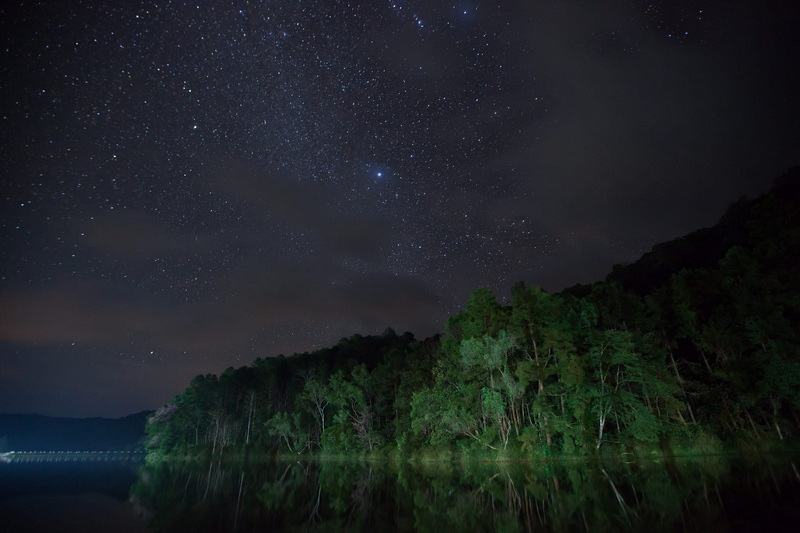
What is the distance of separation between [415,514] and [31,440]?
897 ft

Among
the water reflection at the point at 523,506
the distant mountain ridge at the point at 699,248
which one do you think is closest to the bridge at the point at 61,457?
the water reflection at the point at 523,506

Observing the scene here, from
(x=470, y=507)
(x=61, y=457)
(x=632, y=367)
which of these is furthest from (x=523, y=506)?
(x=61, y=457)

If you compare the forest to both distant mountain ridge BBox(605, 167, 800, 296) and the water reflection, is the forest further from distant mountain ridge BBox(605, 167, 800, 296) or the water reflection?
the water reflection

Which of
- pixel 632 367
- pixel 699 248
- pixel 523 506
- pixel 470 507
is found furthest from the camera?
pixel 699 248

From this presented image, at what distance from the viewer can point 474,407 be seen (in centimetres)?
3509

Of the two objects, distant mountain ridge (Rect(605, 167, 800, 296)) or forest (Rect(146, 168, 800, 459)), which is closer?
forest (Rect(146, 168, 800, 459))

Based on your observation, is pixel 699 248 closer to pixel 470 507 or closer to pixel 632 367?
pixel 632 367

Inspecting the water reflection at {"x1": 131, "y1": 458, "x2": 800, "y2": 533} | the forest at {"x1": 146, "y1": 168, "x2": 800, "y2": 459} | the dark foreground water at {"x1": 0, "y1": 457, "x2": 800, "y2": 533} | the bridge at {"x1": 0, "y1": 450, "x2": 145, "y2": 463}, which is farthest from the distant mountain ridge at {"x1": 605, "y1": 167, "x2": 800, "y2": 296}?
the bridge at {"x1": 0, "y1": 450, "x2": 145, "y2": 463}

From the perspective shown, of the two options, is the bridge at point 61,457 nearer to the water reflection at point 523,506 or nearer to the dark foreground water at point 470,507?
the dark foreground water at point 470,507

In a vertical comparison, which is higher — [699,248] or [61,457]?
[699,248]

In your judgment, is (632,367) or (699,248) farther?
(699,248)

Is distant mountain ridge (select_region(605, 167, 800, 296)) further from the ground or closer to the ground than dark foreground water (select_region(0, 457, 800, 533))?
further from the ground

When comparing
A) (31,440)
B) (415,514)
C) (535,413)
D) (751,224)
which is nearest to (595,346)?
(535,413)

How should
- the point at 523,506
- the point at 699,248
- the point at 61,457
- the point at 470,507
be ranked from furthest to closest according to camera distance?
1. the point at 61,457
2. the point at 699,248
3. the point at 470,507
4. the point at 523,506
